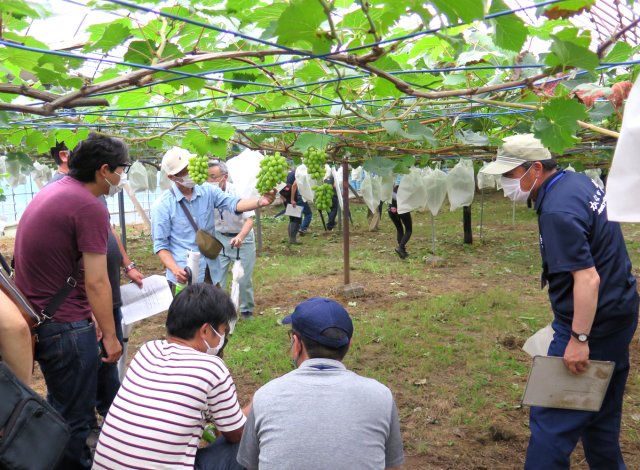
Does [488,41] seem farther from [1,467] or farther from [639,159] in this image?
[1,467]

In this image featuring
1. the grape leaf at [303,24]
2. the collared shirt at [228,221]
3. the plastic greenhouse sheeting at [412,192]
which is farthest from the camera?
the plastic greenhouse sheeting at [412,192]

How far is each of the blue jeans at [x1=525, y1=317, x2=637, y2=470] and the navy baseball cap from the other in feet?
3.62

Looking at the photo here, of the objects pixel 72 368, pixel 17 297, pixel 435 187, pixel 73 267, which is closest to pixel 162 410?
pixel 17 297

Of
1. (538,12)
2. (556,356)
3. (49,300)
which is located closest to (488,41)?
(538,12)

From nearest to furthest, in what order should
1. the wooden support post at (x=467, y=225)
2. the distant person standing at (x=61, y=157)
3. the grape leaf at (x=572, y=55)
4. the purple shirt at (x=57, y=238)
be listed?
1. the grape leaf at (x=572, y=55)
2. the purple shirt at (x=57, y=238)
3. the distant person standing at (x=61, y=157)
4. the wooden support post at (x=467, y=225)

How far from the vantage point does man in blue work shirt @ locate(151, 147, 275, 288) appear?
4.11 m

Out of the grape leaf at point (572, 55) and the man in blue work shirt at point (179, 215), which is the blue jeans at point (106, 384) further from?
the grape leaf at point (572, 55)

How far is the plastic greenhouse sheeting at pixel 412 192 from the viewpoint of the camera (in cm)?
763

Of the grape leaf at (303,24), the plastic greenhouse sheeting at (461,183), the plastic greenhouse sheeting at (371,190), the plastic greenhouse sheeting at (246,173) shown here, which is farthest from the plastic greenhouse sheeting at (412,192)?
the grape leaf at (303,24)

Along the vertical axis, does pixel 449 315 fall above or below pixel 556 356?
below

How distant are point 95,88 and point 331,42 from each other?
0.61m

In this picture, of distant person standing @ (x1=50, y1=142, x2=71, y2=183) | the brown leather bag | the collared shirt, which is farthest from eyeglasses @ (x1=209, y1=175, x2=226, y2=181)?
the brown leather bag

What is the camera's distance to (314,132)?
10.7 feet

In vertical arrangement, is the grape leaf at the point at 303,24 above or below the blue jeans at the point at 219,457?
above
